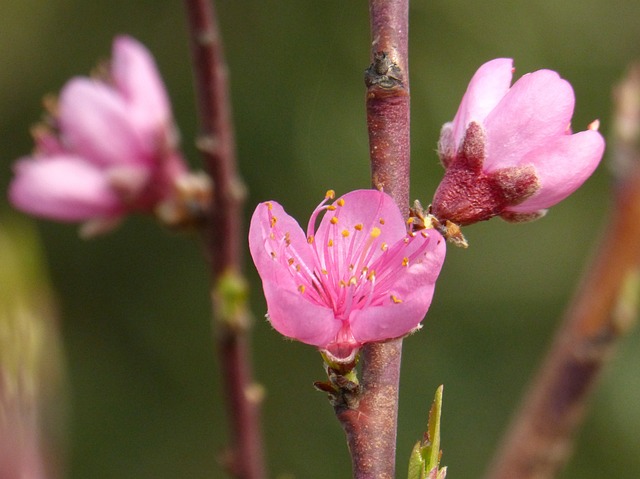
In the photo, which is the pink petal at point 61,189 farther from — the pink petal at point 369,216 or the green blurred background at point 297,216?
the green blurred background at point 297,216

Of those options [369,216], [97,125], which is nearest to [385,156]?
[369,216]

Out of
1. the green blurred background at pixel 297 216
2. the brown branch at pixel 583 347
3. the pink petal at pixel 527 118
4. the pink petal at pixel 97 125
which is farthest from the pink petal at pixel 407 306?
the green blurred background at pixel 297 216

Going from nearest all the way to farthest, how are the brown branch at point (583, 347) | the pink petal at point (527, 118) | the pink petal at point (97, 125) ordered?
1. the pink petal at point (527, 118)
2. the brown branch at point (583, 347)
3. the pink petal at point (97, 125)

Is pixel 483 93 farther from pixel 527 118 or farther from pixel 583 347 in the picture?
pixel 583 347

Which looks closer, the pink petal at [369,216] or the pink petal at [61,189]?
the pink petal at [369,216]

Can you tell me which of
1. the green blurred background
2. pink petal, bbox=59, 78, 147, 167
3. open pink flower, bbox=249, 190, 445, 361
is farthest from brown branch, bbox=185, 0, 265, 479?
the green blurred background

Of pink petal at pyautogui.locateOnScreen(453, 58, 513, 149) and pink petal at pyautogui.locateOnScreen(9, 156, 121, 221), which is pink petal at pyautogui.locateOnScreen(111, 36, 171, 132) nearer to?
pink petal at pyautogui.locateOnScreen(9, 156, 121, 221)
